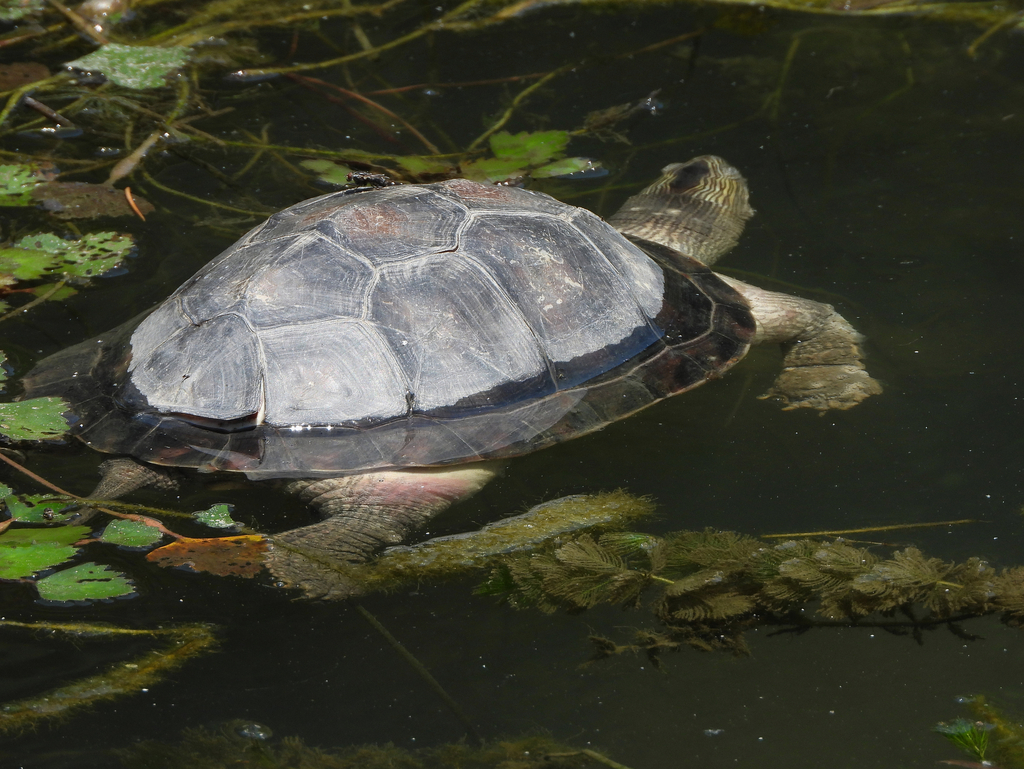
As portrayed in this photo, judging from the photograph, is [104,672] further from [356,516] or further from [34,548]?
[356,516]

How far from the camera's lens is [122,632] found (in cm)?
243

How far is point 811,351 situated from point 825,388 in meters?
0.27

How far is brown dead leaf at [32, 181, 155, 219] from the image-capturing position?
4.34m

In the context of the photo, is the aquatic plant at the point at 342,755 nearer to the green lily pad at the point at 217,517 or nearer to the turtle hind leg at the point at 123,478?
the green lily pad at the point at 217,517

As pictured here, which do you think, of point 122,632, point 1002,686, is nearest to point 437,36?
point 122,632

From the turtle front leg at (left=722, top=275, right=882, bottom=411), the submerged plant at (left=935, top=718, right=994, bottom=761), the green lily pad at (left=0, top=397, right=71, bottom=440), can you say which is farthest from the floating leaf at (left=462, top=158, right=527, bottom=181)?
the submerged plant at (left=935, top=718, right=994, bottom=761)

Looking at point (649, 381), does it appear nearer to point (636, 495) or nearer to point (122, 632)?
point (636, 495)

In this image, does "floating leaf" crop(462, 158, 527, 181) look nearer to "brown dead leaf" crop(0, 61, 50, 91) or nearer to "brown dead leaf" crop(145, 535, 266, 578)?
"brown dead leaf" crop(145, 535, 266, 578)

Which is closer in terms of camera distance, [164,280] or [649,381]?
[649,381]

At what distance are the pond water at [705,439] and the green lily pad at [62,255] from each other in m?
0.13

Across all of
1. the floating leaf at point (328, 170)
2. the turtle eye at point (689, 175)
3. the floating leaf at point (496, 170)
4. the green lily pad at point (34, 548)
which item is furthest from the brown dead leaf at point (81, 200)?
the turtle eye at point (689, 175)

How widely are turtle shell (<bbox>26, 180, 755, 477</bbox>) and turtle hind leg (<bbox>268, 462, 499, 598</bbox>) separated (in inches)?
4.8

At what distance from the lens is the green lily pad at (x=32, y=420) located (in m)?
2.72

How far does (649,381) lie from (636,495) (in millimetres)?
460
